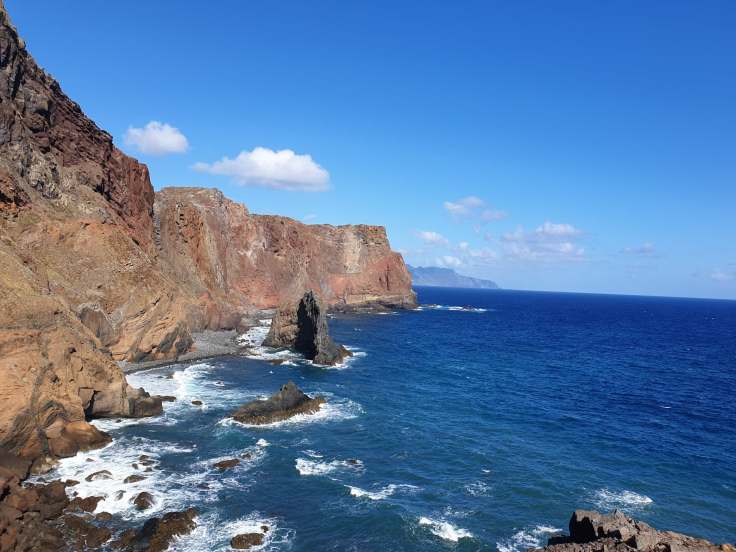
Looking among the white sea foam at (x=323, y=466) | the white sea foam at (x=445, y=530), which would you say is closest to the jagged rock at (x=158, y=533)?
the white sea foam at (x=323, y=466)

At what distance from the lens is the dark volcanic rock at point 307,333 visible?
71.8 metres

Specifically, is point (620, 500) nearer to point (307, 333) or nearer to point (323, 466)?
point (323, 466)

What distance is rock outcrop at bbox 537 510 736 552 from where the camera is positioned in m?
20.2

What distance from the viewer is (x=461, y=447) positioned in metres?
41.4

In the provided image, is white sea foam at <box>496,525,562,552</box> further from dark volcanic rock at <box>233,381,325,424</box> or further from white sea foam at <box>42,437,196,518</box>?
dark volcanic rock at <box>233,381,325,424</box>

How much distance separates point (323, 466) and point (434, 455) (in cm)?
933

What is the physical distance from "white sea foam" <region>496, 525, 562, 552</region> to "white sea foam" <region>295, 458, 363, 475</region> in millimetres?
12190

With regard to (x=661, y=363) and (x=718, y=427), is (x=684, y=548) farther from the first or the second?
(x=661, y=363)

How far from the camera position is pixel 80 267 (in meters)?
51.8

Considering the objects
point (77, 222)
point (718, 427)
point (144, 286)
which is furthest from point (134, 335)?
point (718, 427)

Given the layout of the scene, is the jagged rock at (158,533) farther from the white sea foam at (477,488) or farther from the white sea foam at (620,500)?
the white sea foam at (620,500)

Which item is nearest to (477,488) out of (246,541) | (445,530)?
(445,530)

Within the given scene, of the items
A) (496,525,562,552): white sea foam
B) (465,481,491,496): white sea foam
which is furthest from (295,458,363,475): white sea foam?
(496,525,562,552): white sea foam

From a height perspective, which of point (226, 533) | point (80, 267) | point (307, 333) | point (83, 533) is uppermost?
point (80, 267)
